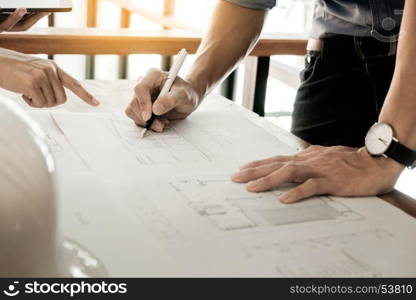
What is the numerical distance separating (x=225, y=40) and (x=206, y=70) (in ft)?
0.39

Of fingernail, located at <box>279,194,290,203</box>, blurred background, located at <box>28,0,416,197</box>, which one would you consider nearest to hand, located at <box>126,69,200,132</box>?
fingernail, located at <box>279,194,290,203</box>

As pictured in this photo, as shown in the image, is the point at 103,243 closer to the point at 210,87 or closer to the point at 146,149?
the point at 146,149

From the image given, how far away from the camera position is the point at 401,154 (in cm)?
113

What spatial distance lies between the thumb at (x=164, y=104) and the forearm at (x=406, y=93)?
445 mm

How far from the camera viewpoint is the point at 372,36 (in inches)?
56.4

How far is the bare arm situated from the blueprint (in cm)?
6

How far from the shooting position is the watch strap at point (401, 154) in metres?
1.13

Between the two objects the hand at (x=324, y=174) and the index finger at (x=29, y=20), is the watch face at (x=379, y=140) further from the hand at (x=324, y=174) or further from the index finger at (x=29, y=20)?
the index finger at (x=29, y=20)

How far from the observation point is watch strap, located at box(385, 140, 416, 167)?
1129mm

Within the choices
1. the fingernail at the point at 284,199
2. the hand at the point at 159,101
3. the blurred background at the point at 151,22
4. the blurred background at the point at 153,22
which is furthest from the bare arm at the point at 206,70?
the blurred background at the point at 153,22

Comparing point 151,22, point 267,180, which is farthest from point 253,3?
point 151,22

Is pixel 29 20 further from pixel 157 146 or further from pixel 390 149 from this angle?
pixel 390 149

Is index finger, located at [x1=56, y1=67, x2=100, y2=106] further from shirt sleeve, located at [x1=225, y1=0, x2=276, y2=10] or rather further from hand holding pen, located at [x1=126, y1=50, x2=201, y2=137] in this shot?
shirt sleeve, located at [x1=225, y1=0, x2=276, y2=10]

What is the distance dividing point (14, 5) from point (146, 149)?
506 millimetres
